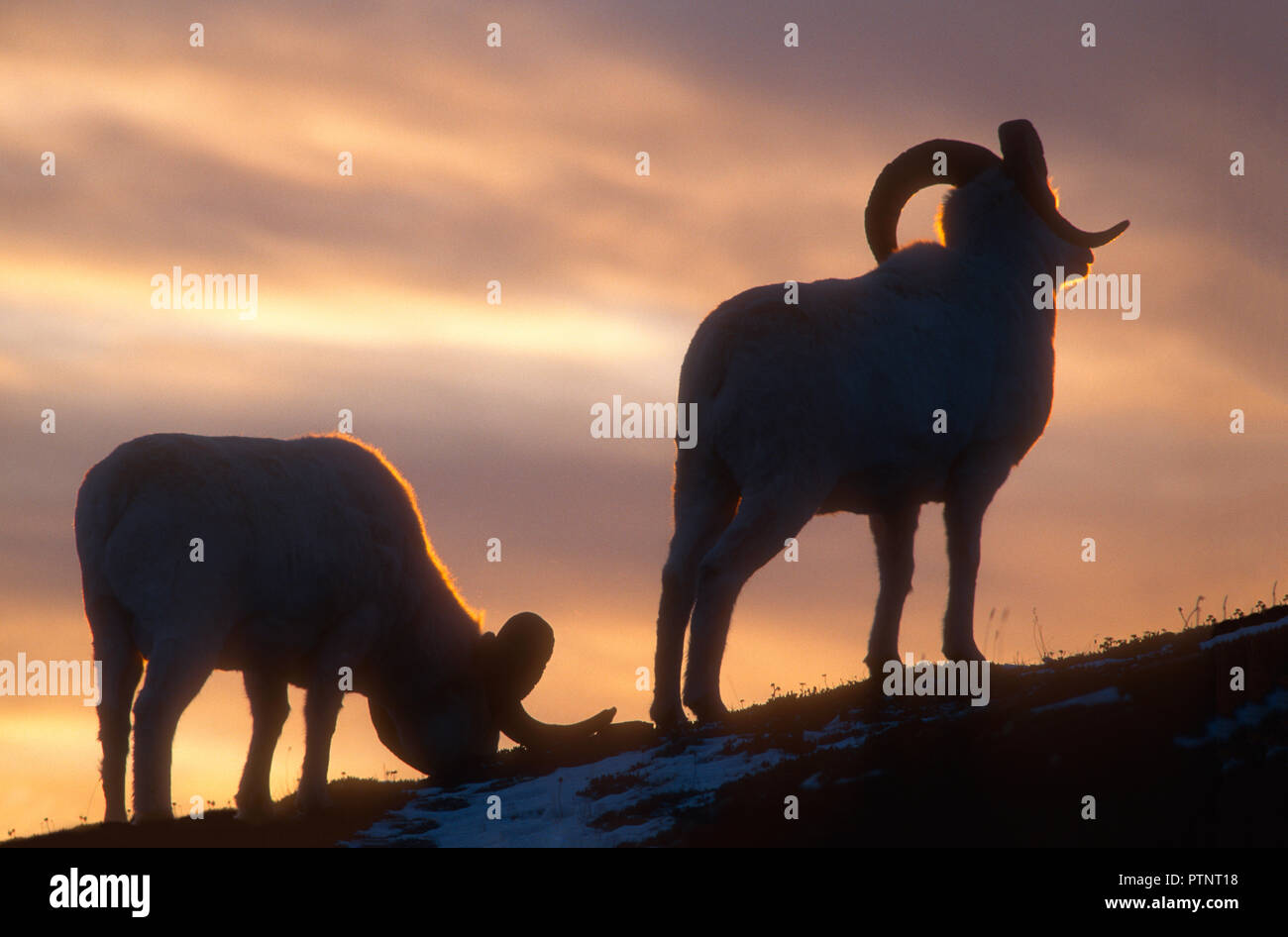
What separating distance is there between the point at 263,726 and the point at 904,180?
31.3 ft

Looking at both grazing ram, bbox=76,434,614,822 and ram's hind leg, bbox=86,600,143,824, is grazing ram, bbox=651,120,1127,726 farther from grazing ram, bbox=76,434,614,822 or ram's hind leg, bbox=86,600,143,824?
ram's hind leg, bbox=86,600,143,824

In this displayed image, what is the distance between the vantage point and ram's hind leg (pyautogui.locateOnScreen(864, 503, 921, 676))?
17438mm

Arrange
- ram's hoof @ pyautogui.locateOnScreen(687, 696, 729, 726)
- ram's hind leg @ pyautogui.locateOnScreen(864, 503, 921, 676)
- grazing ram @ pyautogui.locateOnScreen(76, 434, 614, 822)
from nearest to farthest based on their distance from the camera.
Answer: grazing ram @ pyautogui.locateOnScreen(76, 434, 614, 822) < ram's hoof @ pyautogui.locateOnScreen(687, 696, 729, 726) < ram's hind leg @ pyautogui.locateOnScreen(864, 503, 921, 676)

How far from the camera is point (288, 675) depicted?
703 inches

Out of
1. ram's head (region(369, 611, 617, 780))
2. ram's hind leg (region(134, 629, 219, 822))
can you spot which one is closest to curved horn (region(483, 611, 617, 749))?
ram's head (region(369, 611, 617, 780))

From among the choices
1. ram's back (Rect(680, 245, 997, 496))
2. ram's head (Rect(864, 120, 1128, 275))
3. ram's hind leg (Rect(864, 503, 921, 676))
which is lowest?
ram's hind leg (Rect(864, 503, 921, 676))

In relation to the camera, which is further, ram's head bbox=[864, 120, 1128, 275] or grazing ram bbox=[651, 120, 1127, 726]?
ram's head bbox=[864, 120, 1128, 275]

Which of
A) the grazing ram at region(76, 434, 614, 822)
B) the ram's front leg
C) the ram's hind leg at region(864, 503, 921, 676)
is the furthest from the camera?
the ram's hind leg at region(864, 503, 921, 676)

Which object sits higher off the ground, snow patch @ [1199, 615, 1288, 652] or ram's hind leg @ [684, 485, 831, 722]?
ram's hind leg @ [684, 485, 831, 722]

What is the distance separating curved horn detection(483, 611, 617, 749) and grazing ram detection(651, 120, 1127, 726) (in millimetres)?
2459

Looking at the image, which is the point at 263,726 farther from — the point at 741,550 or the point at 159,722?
the point at 741,550
